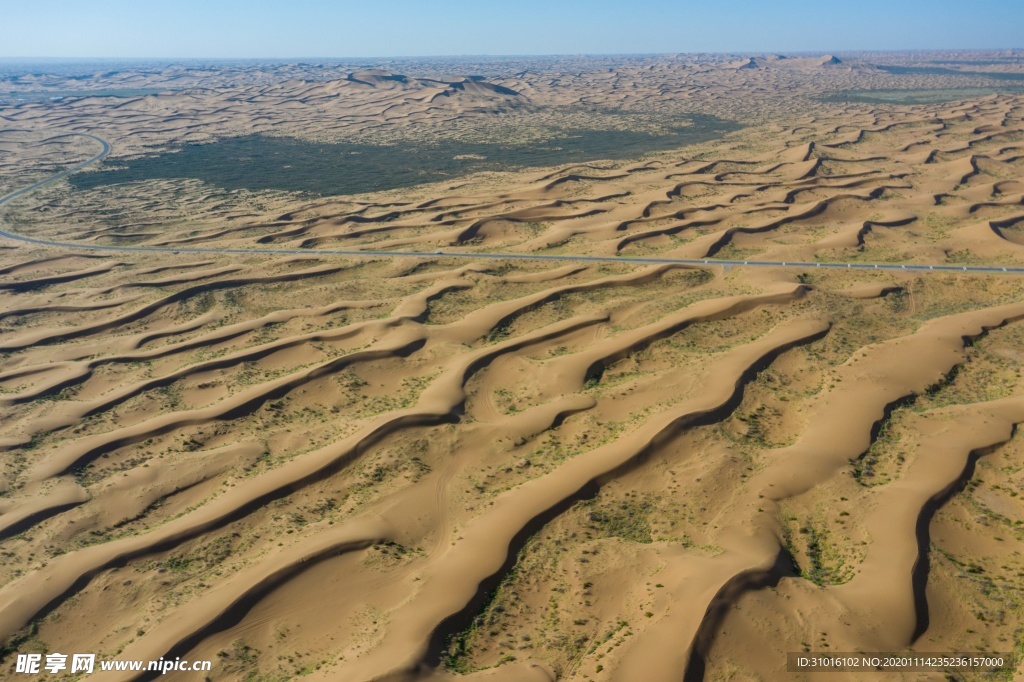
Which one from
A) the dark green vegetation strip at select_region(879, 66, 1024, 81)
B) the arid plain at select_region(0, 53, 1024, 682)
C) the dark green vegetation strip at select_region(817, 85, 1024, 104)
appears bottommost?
the arid plain at select_region(0, 53, 1024, 682)

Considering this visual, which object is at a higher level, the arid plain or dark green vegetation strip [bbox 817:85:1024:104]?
dark green vegetation strip [bbox 817:85:1024:104]

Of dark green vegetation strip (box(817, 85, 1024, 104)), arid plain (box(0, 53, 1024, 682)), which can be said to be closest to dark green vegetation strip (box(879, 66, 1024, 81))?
dark green vegetation strip (box(817, 85, 1024, 104))

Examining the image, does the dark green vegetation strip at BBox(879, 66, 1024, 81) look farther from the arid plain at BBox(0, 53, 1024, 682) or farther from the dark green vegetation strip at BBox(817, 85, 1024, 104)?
the arid plain at BBox(0, 53, 1024, 682)

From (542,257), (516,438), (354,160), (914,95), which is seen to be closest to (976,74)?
(914,95)

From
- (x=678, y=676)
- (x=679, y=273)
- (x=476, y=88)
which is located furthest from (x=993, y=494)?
(x=476, y=88)

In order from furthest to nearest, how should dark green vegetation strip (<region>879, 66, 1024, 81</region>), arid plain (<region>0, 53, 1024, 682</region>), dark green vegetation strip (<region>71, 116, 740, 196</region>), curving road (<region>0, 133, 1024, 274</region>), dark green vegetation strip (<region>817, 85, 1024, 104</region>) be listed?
dark green vegetation strip (<region>879, 66, 1024, 81</region>)
dark green vegetation strip (<region>817, 85, 1024, 104</region>)
dark green vegetation strip (<region>71, 116, 740, 196</region>)
curving road (<region>0, 133, 1024, 274</region>)
arid plain (<region>0, 53, 1024, 682</region>)

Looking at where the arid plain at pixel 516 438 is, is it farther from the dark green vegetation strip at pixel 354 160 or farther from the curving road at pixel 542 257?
the dark green vegetation strip at pixel 354 160

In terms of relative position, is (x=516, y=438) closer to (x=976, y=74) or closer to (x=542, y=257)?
(x=542, y=257)
